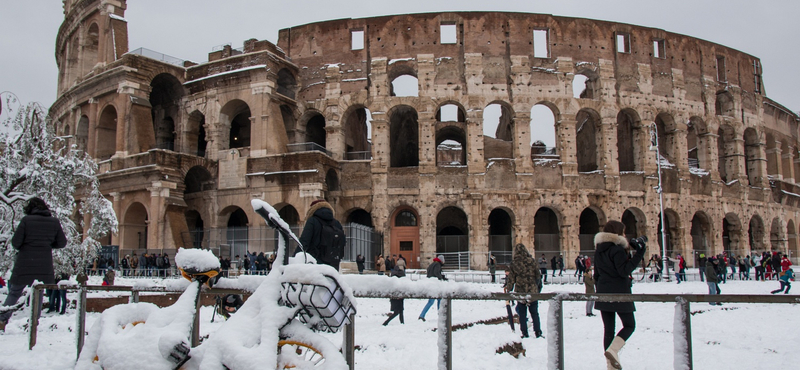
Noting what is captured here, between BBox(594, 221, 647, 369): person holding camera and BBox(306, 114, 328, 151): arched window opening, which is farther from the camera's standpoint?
BBox(306, 114, 328, 151): arched window opening

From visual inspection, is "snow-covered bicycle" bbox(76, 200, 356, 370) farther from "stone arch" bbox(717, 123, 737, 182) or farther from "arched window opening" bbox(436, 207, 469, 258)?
"stone arch" bbox(717, 123, 737, 182)

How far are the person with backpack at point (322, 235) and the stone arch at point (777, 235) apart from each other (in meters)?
37.1

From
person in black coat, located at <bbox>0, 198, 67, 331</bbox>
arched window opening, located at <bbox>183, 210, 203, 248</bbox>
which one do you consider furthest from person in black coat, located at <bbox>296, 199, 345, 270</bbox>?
arched window opening, located at <bbox>183, 210, 203, 248</bbox>

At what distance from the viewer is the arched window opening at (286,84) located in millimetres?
29172

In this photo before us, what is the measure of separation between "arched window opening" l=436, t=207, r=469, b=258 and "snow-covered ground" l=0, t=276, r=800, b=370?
56.2 feet

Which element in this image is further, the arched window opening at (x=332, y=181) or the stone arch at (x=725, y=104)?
the stone arch at (x=725, y=104)

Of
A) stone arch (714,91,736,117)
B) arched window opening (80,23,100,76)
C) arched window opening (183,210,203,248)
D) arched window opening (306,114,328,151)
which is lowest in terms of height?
arched window opening (183,210,203,248)

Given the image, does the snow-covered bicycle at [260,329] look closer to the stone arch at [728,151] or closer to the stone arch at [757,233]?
the stone arch at [728,151]

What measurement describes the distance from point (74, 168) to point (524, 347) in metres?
13.7

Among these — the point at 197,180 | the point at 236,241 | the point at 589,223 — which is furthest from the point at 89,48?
the point at 589,223

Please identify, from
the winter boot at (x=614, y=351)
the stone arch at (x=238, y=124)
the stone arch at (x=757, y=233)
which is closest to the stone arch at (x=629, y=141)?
the stone arch at (x=757, y=233)

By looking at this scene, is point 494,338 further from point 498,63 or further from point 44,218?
point 498,63

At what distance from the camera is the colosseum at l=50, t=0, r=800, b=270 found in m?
26.4

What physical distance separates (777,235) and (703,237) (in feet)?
24.3
